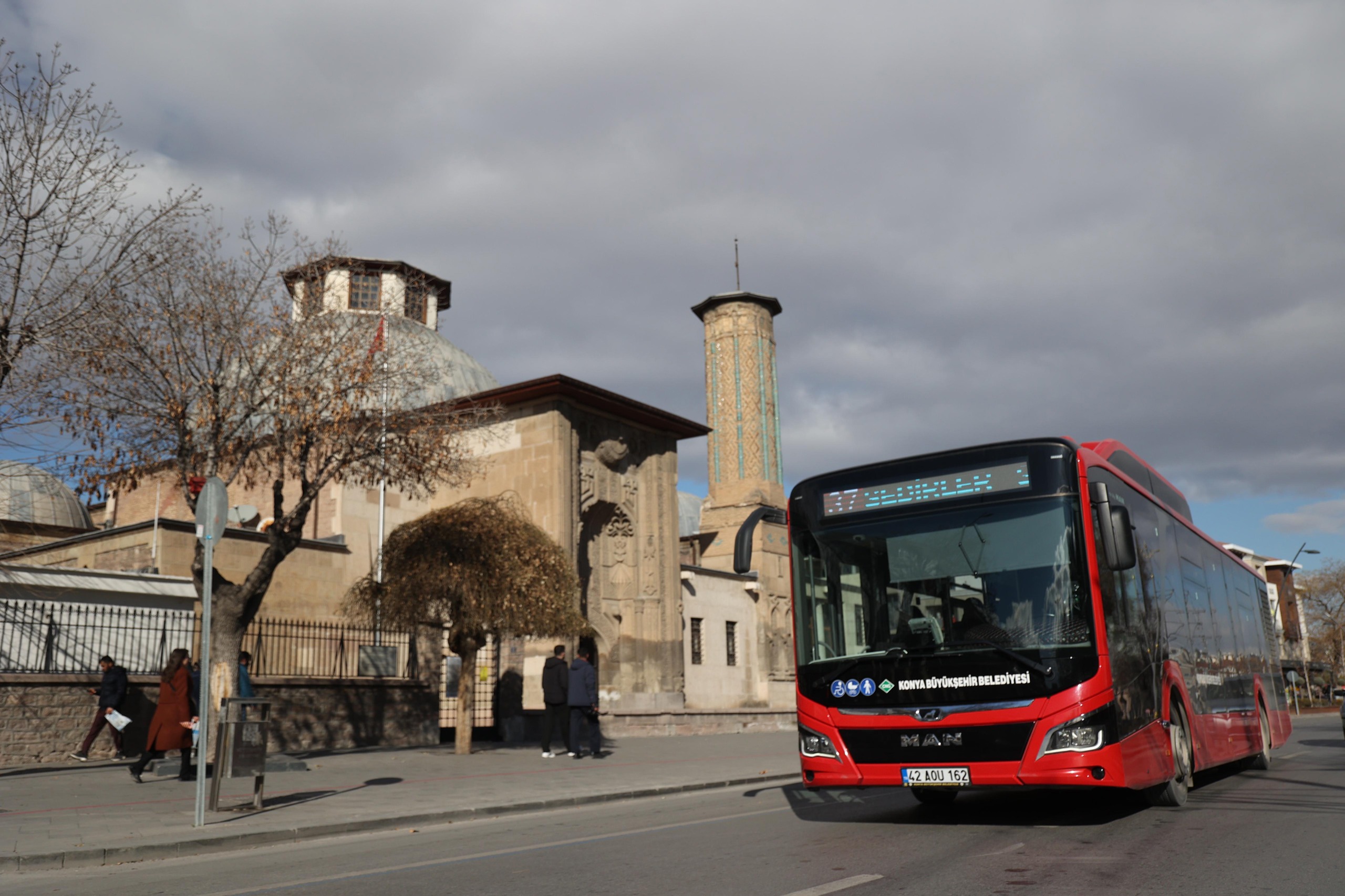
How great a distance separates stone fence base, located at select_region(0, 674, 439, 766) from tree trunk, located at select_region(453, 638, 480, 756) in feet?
6.59

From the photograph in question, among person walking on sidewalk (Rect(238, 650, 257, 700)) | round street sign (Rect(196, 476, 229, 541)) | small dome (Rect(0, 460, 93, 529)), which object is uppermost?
small dome (Rect(0, 460, 93, 529))

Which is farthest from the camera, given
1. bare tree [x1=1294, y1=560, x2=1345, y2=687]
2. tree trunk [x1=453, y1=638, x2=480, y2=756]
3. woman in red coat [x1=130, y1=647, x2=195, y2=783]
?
bare tree [x1=1294, y1=560, x2=1345, y2=687]

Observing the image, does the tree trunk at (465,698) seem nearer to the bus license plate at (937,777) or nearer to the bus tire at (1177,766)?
the bus license plate at (937,777)

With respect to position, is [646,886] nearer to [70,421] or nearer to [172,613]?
[70,421]

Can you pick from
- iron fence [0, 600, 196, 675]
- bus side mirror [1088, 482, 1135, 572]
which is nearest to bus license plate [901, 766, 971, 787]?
bus side mirror [1088, 482, 1135, 572]

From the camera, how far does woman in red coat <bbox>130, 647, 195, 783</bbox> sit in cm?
1238

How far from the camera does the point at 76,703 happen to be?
15750 millimetres

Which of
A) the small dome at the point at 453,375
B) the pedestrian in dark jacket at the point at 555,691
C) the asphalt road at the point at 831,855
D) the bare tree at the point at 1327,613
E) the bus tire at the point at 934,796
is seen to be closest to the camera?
the asphalt road at the point at 831,855

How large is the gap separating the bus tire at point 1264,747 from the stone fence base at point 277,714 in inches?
557

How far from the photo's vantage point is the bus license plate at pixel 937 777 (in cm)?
761

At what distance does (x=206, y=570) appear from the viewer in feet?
29.6

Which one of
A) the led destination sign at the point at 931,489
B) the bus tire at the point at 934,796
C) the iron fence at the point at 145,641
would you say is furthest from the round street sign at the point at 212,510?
the iron fence at the point at 145,641

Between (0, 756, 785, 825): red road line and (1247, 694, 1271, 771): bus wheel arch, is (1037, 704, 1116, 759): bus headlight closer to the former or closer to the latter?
(1247, 694, 1271, 771): bus wheel arch

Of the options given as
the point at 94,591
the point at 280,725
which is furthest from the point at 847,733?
the point at 94,591
